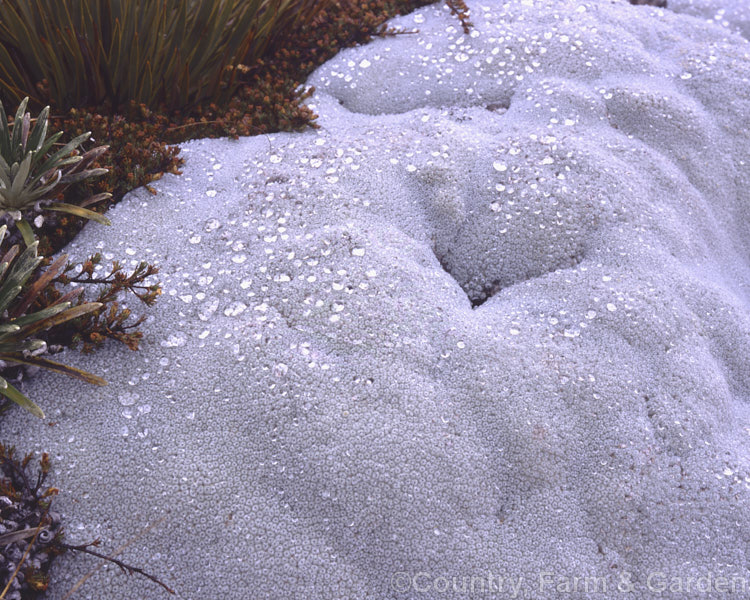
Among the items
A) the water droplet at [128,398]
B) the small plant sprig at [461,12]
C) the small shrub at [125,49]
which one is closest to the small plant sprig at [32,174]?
the small shrub at [125,49]

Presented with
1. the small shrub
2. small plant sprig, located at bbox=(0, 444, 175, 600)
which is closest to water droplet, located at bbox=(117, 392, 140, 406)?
small plant sprig, located at bbox=(0, 444, 175, 600)

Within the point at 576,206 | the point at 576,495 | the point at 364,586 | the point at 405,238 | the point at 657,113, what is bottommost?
the point at 364,586

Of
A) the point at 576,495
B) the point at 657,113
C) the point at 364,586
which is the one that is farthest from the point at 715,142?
the point at 364,586

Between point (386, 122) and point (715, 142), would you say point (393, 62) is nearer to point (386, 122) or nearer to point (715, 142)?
point (386, 122)

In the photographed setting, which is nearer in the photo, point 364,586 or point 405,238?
point 364,586

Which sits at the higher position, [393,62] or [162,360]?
[393,62]

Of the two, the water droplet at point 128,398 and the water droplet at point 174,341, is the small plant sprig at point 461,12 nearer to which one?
the water droplet at point 174,341
